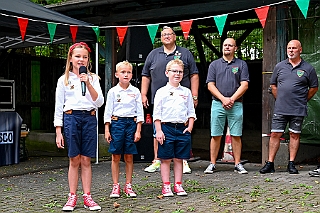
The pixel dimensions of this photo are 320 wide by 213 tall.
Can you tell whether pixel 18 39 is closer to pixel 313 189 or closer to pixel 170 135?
pixel 170 135

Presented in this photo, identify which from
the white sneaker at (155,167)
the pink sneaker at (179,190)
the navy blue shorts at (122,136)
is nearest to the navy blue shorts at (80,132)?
the navy blue shorts at (122,136)

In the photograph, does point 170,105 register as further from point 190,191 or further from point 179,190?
point 190,191

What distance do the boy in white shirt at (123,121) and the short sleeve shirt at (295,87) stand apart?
2.28 metres

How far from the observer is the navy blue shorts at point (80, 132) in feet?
15.2

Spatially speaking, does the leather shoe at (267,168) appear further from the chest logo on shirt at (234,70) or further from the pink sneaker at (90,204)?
the pink sneaker at (90,204)

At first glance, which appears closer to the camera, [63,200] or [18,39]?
[63,200]

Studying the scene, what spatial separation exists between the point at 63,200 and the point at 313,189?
8.53 ft

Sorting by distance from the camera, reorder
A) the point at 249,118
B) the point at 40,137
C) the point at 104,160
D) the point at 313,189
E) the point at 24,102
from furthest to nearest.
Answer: the point at 249,118
the point at 24,102
the point at 40,137
the point at 104,160
the point at 313,189

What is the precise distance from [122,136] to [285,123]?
8.43ft

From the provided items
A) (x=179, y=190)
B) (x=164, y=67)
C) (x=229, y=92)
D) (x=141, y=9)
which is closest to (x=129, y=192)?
(x=179, y=190)

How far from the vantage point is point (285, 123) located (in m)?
6.84

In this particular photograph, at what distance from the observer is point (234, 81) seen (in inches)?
269

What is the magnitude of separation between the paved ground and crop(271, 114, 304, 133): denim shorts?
1.89 feet

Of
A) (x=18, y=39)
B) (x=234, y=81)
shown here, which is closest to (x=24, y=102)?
(x=18, y=39)
